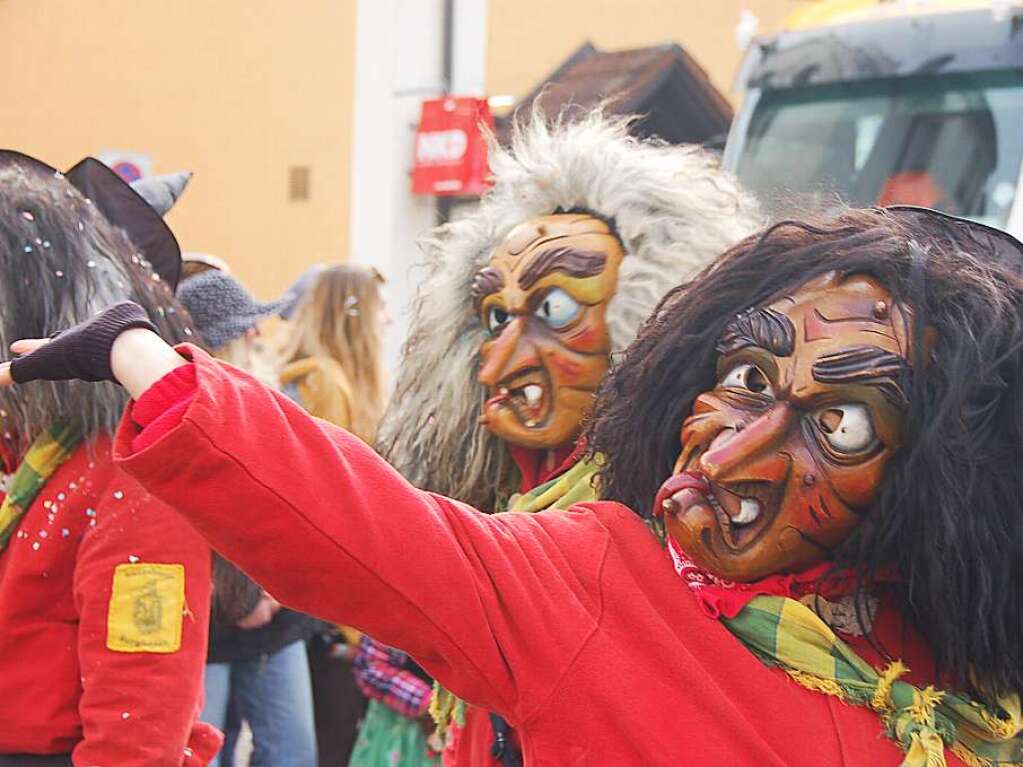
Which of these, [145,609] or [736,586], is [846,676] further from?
[145,609]

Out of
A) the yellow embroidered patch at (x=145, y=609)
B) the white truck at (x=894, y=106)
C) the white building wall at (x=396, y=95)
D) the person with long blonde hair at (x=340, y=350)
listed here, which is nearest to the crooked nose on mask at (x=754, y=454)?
the yellow embroidered patch at (x=145, y=609)

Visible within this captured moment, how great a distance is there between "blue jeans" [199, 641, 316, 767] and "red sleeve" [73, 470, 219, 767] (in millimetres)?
1603

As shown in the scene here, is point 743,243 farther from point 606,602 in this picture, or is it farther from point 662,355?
point 606,602

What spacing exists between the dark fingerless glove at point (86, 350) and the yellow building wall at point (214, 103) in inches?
86.6

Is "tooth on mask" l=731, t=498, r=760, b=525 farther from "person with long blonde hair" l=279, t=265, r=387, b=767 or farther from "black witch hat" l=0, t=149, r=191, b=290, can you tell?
"person with long blonde hair" l=279, t=265, r=387, b=767

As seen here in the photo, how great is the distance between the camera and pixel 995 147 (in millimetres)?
5926

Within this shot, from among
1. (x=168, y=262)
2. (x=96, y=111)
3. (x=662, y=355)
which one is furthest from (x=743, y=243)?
(x=96, y=111)

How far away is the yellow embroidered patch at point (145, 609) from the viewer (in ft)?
6.67

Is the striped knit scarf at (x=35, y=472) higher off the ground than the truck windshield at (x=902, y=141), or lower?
lower

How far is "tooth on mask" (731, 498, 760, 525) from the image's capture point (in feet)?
4.88

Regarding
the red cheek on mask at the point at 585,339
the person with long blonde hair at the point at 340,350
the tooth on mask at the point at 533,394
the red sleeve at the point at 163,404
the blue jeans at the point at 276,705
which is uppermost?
the red sleeve at the point at 163,404

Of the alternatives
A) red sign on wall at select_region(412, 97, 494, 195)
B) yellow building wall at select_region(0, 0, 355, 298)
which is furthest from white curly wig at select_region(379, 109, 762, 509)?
red sign on wall at select_region(412, 97, 494, 195)

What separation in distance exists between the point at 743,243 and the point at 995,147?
15.3 ft

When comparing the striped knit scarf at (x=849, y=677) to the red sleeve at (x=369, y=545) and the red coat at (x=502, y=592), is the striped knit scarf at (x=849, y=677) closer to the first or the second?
the red coat at (x=502, y=592)
